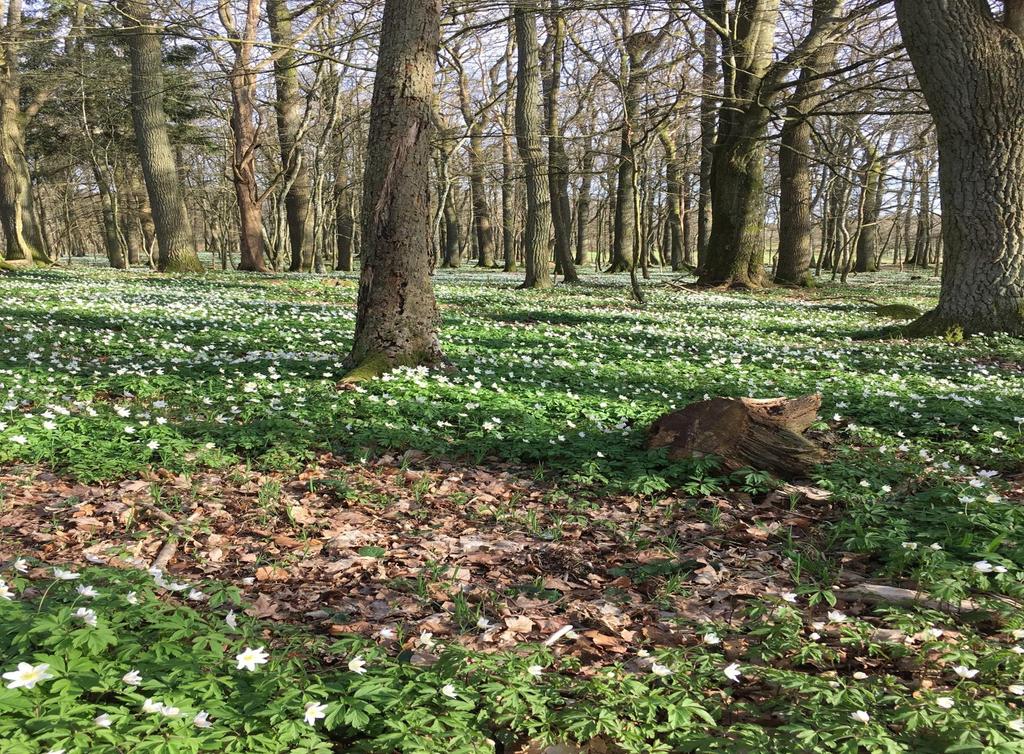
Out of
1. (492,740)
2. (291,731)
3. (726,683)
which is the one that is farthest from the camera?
(726,683)

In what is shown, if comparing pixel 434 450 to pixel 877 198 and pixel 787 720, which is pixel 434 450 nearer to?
pixel 787 720

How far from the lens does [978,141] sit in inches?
367

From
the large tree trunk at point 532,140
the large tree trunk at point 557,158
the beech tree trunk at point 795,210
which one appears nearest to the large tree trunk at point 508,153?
the large tree trunk at point 557,158

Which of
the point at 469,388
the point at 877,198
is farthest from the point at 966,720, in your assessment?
the point at 877,198

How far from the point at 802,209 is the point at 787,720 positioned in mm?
21788

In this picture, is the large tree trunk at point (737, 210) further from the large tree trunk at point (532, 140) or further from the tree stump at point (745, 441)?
the tree stump at point (745, 441)

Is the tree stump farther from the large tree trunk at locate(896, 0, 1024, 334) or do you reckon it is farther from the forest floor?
the large tree trunk at locate(896, 0, 1024, 334)

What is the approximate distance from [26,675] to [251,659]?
66 cm

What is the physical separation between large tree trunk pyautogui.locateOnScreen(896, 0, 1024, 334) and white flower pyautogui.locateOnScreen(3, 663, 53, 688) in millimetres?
11835

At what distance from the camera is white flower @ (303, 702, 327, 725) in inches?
80.4

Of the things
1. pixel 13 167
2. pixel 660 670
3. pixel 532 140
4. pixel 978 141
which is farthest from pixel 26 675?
pixel 13 167

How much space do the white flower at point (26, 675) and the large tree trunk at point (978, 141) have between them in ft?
38.8

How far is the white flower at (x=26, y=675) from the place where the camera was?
1895mm

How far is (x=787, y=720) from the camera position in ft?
7.56
